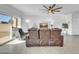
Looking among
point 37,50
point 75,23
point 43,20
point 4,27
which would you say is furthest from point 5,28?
point 75,23

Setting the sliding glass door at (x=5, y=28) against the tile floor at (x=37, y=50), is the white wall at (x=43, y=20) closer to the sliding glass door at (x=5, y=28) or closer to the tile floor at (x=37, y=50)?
the sliding glass door at (x=5, y=28)

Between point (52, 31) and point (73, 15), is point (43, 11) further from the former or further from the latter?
point (73, 15)

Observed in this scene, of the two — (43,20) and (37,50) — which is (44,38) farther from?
(43,20)

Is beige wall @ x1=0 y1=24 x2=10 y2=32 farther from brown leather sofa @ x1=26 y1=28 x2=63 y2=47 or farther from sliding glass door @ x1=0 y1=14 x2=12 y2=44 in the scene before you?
brown leather sofa @ x1=26 y1=28 x2=63 y2=47

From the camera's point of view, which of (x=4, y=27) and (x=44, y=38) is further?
(x=4, y=27)

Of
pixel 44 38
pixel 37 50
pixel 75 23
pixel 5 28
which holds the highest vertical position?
pixel 75 23

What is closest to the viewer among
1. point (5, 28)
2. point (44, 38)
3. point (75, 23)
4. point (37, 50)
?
point (37, 50)

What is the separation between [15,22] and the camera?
795 centimetres

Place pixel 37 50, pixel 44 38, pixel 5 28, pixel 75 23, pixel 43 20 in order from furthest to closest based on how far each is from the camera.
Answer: pixel 75 23, pixel 43 20, pixel 5 28, pixel 44 38, pixel 37 50

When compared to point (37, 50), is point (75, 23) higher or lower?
higher

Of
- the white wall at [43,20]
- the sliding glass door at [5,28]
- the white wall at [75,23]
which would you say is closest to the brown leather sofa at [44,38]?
the white wall at [43,20]

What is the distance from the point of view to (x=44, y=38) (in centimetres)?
679

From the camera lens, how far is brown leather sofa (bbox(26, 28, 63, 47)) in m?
6.72
